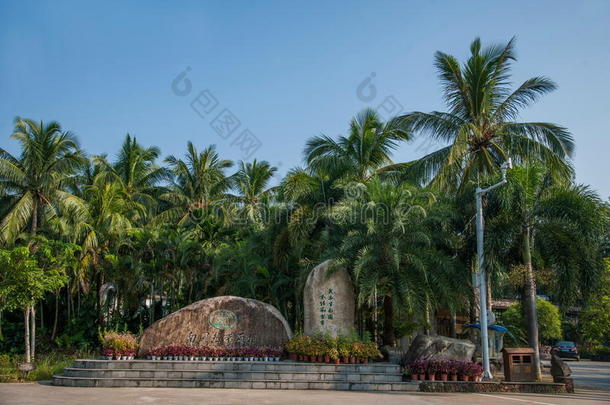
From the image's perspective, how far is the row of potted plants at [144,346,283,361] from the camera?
15.5 metres

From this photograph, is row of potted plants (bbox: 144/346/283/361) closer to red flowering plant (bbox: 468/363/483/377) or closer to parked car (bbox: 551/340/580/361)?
red flowering plant (bbox: 468/363/483/377)

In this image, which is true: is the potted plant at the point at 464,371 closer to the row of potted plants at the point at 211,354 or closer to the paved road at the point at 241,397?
the paved road at the point at 241,397

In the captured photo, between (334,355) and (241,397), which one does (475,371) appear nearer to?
(334,355)

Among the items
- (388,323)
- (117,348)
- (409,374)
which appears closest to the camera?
(409,374)

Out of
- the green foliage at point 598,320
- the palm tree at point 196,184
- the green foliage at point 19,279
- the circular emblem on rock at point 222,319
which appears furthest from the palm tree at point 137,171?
the green foliage at point 598,320

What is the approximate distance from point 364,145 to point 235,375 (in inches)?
422

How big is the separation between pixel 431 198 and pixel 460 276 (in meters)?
2.76

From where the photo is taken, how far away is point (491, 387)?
1409 cm

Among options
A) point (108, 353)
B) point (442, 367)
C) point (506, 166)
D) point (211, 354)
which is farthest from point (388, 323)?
point (108, 353)

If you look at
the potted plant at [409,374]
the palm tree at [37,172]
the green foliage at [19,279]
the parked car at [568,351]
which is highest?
the palm tree at [37,172]

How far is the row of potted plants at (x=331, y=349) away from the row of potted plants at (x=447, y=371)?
148 centimetres

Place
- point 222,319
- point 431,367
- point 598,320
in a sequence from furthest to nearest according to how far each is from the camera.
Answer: point 598,320
point 222,319
point 431,367

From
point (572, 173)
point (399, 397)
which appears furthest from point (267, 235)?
point (572, 173)

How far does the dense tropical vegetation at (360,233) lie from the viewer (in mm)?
16250
